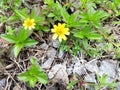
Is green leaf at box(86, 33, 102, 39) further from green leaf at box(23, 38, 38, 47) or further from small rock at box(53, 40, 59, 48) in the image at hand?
green leaf at box(23, 38, 38, 47)

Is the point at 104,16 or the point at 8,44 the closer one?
the point at 8,44

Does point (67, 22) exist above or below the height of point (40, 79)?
above

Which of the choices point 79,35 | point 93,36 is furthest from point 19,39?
point 93,36

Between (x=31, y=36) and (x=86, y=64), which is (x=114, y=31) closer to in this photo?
(x=86, y=64)

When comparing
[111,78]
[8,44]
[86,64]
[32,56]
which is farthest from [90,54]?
[8,44]

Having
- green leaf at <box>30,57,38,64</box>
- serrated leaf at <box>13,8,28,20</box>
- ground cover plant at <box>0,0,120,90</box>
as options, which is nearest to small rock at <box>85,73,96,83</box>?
ground cover plant at <box>0,0,120,90</box>

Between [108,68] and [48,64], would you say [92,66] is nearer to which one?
[108,68]

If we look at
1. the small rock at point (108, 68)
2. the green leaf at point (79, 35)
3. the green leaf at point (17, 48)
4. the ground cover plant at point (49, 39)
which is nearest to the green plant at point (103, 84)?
the ground cover plant at point (49, 39)

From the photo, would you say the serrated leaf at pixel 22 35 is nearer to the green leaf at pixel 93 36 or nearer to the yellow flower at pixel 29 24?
the yellow flower at pixel 29 24
